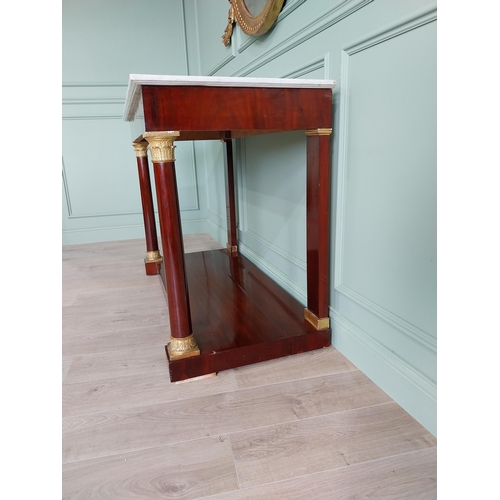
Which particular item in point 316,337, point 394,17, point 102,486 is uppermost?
point 394,17

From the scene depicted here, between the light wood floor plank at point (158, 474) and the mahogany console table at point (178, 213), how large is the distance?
291mm

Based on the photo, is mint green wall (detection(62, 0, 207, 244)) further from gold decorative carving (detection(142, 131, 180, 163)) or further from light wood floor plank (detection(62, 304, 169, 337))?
gold decorative carving (detection(142, 131, 180, 163))

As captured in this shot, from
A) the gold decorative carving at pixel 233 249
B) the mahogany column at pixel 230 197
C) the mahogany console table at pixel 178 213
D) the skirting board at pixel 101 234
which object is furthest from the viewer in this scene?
the skirting board at pixel 101 234

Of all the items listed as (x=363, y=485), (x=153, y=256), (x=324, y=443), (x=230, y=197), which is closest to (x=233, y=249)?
(x=230, y=197)

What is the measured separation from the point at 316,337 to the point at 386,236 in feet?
1.45

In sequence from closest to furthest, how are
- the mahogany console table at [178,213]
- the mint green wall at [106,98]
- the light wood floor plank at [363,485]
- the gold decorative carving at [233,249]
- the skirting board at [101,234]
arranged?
the light wood floor plank at [363,485]
the mahogany console table at [178,213]
the gold decorative carving at [233,249]
the mint green wall at [106,98]
the skirting board at [101,234]

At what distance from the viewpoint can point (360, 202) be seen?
Result: 43.2 inches

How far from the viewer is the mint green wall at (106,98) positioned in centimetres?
286

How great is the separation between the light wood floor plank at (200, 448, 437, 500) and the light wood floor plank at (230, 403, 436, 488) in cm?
2

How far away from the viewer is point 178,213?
1.06 metres

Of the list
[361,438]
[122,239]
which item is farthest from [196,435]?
[122,239]

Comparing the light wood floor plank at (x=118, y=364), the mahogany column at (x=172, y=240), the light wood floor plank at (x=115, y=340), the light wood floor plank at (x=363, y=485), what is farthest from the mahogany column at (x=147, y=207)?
the light wood floor plank at (x=363, y=485)

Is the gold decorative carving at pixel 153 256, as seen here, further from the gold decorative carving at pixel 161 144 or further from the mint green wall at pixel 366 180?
the gold decorative carving at pixel 161 144

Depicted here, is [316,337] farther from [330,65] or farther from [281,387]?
[330,65]
